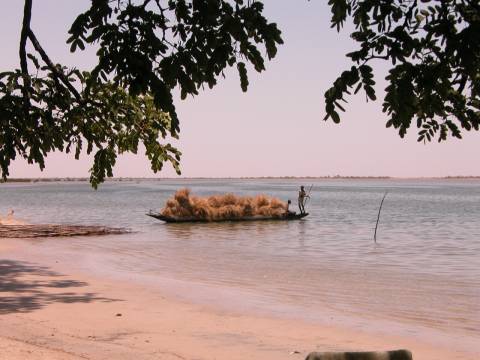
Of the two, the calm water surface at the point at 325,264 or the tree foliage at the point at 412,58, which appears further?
the calm water surface at the point at 325,264

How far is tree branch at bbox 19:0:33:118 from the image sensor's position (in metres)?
11.9

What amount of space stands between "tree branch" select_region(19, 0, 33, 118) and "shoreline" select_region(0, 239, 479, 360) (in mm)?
3810

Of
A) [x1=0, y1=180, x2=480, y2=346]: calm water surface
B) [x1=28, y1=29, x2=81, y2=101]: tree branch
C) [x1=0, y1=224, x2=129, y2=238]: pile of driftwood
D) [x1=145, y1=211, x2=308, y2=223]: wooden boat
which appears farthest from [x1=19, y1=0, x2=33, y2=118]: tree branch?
[x1=145, y1=211, x2=308, y2=223]: wooden boat

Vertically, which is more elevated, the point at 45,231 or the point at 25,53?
the point at 25,53

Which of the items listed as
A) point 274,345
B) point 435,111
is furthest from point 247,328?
point 435,111

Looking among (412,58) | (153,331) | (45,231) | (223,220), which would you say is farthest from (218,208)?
(412,58)

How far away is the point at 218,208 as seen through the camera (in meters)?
37.7

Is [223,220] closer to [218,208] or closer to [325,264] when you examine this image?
[218,208]

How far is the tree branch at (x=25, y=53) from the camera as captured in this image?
11891mm

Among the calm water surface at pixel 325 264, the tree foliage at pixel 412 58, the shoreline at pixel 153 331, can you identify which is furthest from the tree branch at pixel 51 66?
the tree foliage at pixel 412 58

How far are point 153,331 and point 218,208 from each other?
28.3 metres

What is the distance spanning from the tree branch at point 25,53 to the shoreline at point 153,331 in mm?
3810

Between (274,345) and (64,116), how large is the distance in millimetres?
7931

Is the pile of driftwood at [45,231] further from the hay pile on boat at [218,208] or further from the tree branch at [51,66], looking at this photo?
the tree branch at [51,66]
